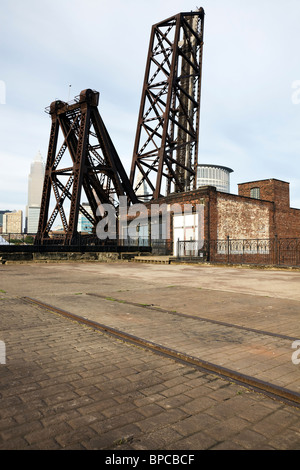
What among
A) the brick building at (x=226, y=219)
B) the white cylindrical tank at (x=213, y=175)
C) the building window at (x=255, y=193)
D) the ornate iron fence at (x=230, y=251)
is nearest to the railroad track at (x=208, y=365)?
the brick building at (x=226, y=219)

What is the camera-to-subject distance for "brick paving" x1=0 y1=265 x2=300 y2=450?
1.93 metres

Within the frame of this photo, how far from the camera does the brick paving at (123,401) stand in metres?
1.93

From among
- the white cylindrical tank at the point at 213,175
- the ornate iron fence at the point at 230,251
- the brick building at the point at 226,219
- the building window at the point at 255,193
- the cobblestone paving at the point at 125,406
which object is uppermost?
the white cylindrical tank at the point at 213,175

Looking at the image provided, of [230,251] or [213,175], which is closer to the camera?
[230,251]

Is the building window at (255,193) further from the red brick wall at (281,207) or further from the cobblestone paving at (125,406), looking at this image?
the cobblestone paving at (125,406)

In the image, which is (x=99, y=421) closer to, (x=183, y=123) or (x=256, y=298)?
(x=256, y=298)

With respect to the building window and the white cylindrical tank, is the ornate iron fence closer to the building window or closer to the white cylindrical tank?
the building window

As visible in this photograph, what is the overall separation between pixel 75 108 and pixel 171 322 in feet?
72.6

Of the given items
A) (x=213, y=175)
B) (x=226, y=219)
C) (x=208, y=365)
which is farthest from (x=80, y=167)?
(x=213, y=175)

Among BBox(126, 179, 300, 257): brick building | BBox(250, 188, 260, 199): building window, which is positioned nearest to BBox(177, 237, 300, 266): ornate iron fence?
BBox(126, 179, 300, 257): brick building

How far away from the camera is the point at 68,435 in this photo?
6.44ft

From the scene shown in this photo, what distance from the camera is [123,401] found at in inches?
94.8

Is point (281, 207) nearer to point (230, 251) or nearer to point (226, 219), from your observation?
point (226, 219)
